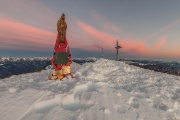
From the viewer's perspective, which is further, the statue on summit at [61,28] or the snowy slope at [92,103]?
the statue on summit at [61,28]

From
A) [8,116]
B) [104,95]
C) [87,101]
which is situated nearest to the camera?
[8,116]

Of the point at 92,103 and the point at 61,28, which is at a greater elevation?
the point at 61,28

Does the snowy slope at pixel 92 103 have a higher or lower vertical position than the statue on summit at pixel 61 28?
lower

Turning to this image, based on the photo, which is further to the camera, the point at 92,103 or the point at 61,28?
the point at 61,28

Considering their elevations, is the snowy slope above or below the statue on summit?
below

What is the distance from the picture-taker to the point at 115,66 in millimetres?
15344

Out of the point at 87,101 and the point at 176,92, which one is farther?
the point at 176,92

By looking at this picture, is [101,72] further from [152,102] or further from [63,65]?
[152,102]

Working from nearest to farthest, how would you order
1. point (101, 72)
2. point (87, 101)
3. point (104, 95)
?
point (87, 101) < point (104, 95) < point (101, 72)

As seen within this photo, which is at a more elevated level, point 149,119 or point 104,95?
point 104,95

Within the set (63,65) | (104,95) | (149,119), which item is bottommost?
(149,119)

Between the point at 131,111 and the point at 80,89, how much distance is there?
2.82m

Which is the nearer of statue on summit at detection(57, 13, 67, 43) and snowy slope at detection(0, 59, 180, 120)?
snowy slope at detection(0, 59, 180, 120)

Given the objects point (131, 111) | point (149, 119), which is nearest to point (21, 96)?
point (131, 111)
